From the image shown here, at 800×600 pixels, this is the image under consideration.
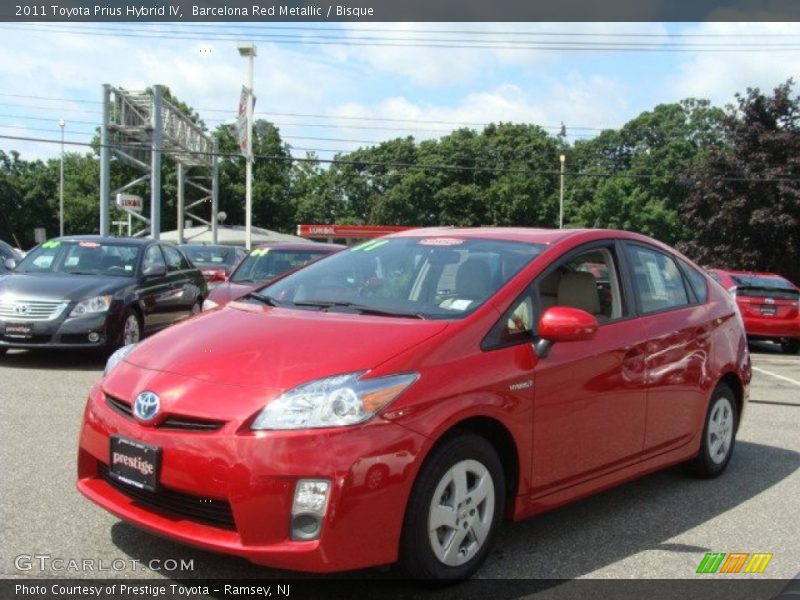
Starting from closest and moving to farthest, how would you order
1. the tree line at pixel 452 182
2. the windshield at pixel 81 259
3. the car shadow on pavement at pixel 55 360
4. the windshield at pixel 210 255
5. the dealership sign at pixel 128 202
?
the car shadow on pavement at pixel 55 360 < the windshield at pixel 81 259 < the windshield at pixel 210 255 < the dealership sign at pixel 128 202 < the tree line at pixel 452 182

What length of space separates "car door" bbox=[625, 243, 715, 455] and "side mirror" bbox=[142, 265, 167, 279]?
7.03 meters

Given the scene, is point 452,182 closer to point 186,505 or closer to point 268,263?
point 268,263

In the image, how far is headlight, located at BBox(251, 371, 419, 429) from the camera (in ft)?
10.9

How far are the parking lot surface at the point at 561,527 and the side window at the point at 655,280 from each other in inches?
47.5

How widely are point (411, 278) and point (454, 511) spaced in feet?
4.58

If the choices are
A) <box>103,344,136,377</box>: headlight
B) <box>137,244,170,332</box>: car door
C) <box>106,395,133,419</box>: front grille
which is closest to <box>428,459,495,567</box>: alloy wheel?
<box>106,395,133,419</box>: front grille

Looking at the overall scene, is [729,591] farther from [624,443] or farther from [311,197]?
[311,197]

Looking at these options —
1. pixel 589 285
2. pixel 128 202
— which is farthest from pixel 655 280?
pixel 128 202

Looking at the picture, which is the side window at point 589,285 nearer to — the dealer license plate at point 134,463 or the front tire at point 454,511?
the front tire at point 454,511

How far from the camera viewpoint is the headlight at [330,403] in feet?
10.9

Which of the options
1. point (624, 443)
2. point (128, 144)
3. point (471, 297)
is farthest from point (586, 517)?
point (128, 144)

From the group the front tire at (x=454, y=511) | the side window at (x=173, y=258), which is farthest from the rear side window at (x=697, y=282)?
the side window at (x=173, y=258)

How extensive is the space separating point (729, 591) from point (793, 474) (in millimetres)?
2486

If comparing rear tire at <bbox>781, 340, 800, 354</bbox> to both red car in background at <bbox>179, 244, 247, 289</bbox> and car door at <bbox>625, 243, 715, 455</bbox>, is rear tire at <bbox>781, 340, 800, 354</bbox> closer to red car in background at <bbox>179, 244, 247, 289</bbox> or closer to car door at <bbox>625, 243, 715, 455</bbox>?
red car in background at <bbox>179, 244, 247, 289</bbox>
